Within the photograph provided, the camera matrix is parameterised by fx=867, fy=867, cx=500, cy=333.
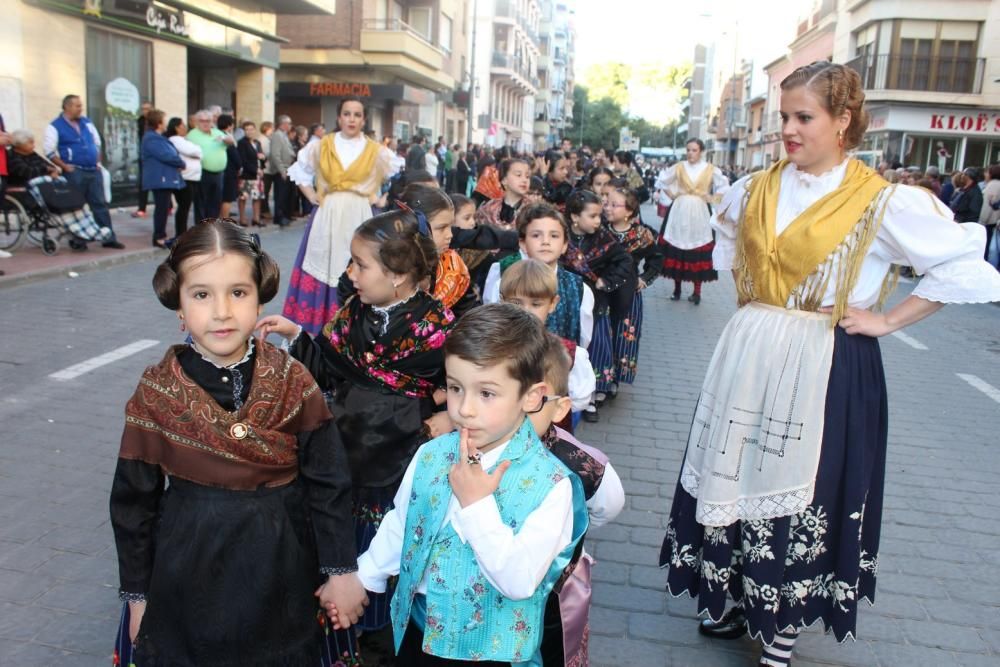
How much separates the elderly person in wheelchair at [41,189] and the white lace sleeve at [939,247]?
1010 cm

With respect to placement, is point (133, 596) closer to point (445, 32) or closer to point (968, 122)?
point (968, 122)

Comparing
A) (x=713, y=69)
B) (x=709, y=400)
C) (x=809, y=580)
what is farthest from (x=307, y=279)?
(x=713, y=69)

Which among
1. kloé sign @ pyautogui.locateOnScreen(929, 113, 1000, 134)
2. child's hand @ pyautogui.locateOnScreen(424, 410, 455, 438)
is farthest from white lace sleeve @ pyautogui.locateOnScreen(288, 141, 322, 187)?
kloé sign @ pyautogui.locateOnScreen(929, 113, 1000, 134)

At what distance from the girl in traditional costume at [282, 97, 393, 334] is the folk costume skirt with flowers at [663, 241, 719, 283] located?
551 cm

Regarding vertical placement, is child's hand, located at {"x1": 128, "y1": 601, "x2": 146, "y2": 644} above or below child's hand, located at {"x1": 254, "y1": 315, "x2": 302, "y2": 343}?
below

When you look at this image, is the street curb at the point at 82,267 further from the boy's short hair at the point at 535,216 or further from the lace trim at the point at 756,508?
the lace trim at the point at 756,508

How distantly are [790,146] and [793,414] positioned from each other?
35.2 inches

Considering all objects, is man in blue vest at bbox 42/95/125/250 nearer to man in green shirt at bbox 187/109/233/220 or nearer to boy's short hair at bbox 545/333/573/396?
man in green shirt at bbox 187/109/233/220

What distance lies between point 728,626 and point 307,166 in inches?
213

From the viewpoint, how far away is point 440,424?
2.89 metres

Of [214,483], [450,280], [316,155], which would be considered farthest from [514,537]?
[316,155]

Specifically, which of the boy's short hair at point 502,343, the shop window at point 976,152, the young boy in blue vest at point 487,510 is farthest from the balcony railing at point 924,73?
the young boy in blue vest at point 487,510

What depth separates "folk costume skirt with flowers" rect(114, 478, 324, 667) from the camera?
85.9 inches

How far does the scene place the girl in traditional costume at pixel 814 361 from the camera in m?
2.79
